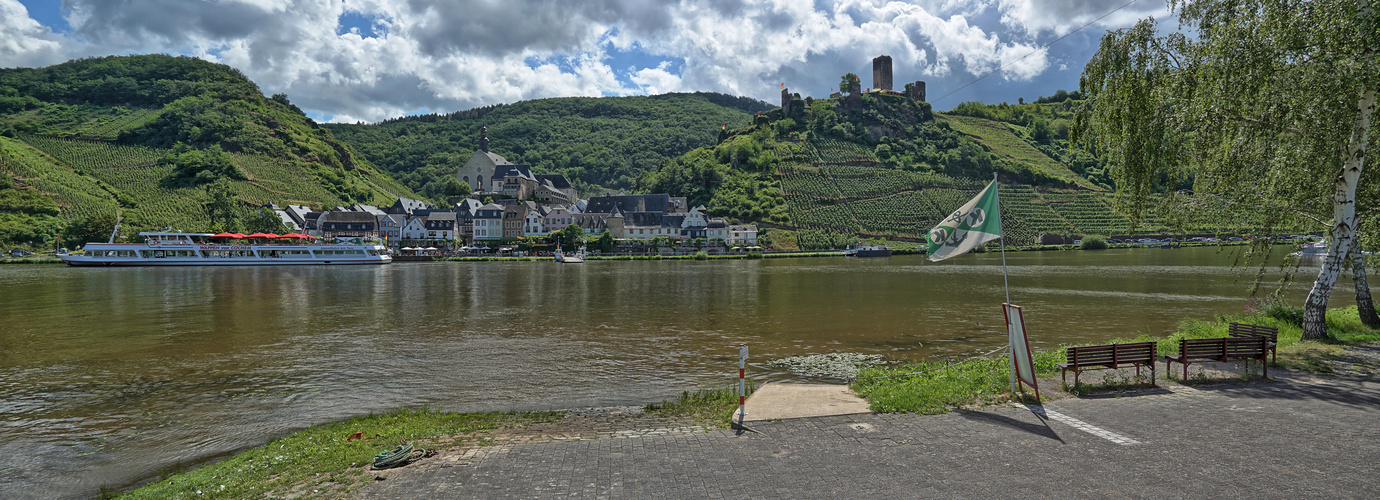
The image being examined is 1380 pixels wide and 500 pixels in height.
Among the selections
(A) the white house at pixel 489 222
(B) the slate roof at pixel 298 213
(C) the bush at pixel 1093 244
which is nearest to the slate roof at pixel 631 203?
(A) the white house at pixel 489 222

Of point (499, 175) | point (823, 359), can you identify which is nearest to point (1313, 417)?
point (823, 359)

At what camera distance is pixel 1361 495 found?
5.85m

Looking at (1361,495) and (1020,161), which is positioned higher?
(1020,161)

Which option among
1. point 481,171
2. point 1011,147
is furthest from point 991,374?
point 1011,147

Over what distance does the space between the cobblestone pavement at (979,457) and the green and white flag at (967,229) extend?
2703 mm

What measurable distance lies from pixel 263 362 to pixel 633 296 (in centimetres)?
2153

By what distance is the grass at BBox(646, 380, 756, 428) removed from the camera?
9.49 meters

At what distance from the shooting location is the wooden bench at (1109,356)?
10.4 meters

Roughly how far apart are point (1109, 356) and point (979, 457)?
5.11 meters

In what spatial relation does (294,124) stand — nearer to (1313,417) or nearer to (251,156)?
(251,156)

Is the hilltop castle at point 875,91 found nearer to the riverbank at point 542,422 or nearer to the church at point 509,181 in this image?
the church at point 509,181

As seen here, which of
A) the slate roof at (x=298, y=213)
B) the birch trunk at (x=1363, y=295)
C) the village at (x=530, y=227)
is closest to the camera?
the birch trunk at (x=1363, y=295)

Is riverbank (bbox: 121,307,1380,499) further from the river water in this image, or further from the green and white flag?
the green and white flag

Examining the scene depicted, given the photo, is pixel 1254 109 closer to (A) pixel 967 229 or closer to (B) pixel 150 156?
(A) pixel 967 229
